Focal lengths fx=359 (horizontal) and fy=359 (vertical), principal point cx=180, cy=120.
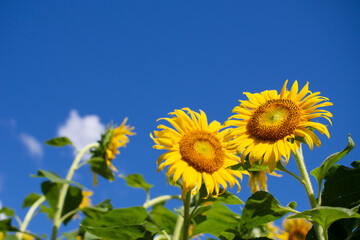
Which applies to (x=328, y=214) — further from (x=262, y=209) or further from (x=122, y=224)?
(x=122, y=224)

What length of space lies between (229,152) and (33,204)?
2813 mm

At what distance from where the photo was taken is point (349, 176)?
1.69m

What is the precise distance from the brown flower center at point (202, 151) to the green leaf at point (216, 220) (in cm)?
29

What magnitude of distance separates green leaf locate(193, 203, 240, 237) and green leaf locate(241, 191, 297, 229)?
1.41 feet

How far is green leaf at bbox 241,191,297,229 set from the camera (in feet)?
5.23

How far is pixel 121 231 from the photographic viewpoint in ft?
5.82

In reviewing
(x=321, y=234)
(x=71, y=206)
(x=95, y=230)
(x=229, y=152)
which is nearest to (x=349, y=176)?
(x=321, y=234)

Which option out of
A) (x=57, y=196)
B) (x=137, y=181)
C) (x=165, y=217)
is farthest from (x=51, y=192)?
(x=165, y=217)

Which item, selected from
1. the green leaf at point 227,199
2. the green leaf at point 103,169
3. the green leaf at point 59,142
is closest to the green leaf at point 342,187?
the green leaf at point 227,199

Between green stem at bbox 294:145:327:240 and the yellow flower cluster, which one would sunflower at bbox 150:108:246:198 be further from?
green stem at bbox 294:145:327:240

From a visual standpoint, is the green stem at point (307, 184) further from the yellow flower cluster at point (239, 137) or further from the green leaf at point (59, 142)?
the green leaf at point (59, 142)

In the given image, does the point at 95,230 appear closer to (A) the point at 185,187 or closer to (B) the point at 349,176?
(A) the point at 185,187

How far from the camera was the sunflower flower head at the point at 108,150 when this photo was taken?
3.83m

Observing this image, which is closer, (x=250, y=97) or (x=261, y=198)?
(x=261, y=198)
